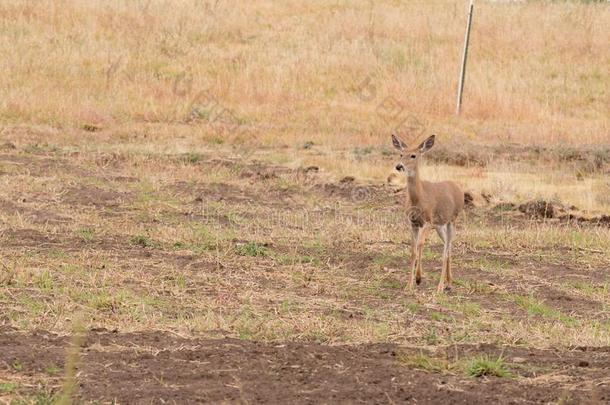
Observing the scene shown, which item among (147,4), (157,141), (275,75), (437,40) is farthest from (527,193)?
(147,4)

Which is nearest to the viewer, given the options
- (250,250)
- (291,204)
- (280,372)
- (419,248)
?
(280,372)

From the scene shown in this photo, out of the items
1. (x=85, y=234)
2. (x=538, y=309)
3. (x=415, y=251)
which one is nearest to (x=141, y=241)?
(x=85, y=234)

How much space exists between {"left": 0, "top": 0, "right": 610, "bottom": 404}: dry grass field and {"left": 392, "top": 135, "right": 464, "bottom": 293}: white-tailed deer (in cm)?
33

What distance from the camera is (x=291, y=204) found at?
56.8 feet

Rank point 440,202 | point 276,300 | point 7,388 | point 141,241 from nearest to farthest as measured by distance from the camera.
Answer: point 7,388 < point 276,300 < point 440,202 < point 141,241

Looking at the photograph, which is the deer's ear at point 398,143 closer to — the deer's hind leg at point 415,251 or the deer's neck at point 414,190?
the deer's neck at point 414,190

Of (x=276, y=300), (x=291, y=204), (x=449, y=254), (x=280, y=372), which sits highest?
(x=280, y=372)

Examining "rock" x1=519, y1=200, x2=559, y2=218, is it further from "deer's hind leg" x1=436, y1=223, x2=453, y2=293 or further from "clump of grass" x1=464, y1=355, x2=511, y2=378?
"clump of grass" x1=464, y1=355, x2=511, y2=378

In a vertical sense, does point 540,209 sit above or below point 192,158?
above

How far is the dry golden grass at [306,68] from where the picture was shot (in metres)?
27.0

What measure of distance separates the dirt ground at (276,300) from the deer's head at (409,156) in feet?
3.47

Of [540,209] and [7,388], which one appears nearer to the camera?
[7,388]

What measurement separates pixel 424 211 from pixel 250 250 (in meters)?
1.93

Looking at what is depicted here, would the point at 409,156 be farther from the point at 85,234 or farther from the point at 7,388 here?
the point at 7,388
